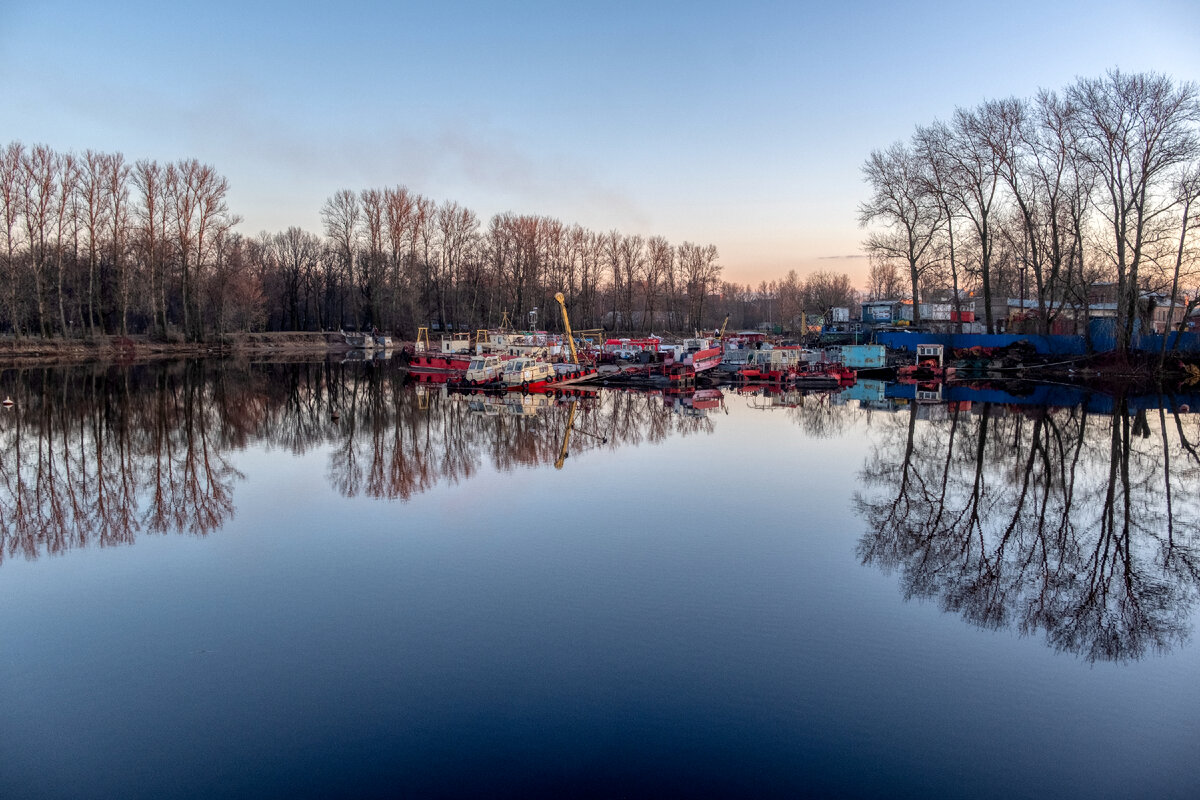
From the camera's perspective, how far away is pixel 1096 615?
772 centimetres

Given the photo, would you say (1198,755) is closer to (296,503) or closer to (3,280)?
(296,503)

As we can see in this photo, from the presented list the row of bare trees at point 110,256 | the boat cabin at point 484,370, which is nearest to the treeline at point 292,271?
the row of bare trees at point 110,256

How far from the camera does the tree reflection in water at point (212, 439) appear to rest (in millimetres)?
11508

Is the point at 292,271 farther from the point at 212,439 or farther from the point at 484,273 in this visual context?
the point at 212,439

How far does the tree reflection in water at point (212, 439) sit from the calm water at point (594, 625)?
0.15m

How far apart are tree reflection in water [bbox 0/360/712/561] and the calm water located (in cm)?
15

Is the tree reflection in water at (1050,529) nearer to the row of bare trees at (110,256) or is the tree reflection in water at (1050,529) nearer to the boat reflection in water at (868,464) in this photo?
the boat reflection in water at (868,464)

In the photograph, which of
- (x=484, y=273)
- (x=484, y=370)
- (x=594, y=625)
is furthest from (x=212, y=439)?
(x=484, y=273)

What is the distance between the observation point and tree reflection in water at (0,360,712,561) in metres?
11.5

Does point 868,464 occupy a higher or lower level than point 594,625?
higher

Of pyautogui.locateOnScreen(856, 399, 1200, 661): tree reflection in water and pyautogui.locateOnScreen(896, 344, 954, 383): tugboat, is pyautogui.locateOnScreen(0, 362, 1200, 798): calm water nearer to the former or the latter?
pyautogui.locateOnScreen(856, 399, 1200, 661): tree reflection in water

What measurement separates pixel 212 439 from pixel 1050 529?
1682 centimetres

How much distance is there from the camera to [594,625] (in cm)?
731

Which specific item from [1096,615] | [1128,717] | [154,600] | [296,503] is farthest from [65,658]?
[1096,615]
